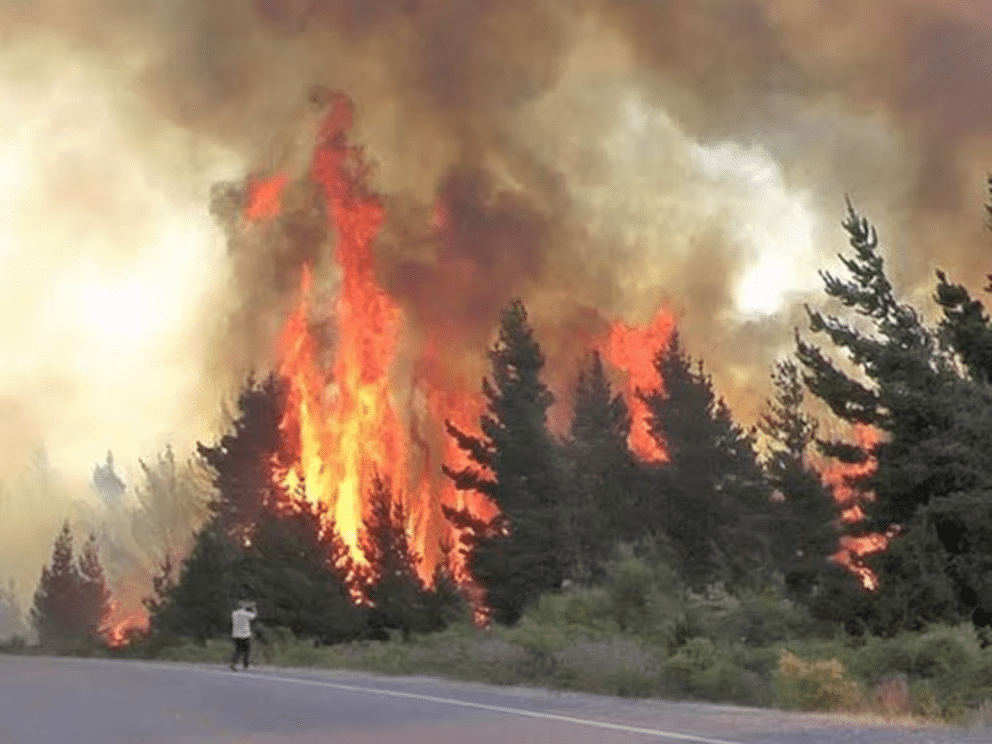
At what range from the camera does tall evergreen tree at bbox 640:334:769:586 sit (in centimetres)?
5356

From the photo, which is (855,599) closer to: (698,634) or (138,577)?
(698,634)

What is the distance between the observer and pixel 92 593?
411 ft

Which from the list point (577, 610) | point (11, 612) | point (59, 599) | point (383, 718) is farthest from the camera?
point (11, 612)

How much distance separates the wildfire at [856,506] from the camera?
33.6 m

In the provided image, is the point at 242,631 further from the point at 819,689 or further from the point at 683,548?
the point at 683,548

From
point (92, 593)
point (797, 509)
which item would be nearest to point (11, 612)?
point (92, 593)

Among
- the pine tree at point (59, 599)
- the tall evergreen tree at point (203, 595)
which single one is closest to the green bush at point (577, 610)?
the tall evergreen tree at point (203, 595)

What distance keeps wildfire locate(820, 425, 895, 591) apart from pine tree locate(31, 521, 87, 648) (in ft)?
236

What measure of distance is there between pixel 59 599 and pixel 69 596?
1.10 meters

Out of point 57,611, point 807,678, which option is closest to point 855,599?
point 807,678

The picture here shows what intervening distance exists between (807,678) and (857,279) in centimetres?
1655

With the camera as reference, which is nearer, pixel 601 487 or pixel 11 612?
pixel 601 487

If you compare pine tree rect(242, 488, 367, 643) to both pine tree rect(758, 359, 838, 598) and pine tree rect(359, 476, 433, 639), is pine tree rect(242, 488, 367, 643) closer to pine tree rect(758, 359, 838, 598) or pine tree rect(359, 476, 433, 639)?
pine tree rect(359, 476, 433, 639)

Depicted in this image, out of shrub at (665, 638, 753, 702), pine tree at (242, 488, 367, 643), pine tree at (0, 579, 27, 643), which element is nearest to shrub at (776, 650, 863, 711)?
shrub at (665, 638, 753, 702)
